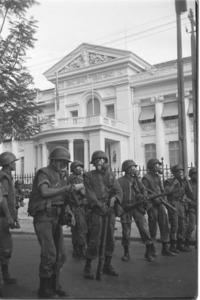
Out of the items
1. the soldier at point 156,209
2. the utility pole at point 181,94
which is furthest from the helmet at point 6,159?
the soldier at point 156,209

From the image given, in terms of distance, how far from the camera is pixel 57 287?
12.7 feet

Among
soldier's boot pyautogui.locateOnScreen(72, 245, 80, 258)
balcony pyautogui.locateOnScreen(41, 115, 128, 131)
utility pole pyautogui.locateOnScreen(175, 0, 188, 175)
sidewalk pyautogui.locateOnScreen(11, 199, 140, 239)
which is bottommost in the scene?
sidewalk pyautogui.locateOnScreen(11, 199, 140, 239)

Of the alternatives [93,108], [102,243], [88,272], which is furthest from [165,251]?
[93,108]

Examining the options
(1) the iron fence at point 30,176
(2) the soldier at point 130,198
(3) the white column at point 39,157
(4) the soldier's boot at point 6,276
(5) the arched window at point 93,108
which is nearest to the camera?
(4) the soldier's boot at point 6,276

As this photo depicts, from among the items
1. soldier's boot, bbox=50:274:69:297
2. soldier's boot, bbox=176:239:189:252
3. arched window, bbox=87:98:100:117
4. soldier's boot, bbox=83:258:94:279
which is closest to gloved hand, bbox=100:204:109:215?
soldier's boot, bbox=83:258:94:279

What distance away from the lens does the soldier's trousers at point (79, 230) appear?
6020 millimetres

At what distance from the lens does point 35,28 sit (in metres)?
5.07

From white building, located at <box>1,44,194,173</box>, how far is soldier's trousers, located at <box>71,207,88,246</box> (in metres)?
1.20

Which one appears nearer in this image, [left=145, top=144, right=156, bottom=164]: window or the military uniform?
the military uniform

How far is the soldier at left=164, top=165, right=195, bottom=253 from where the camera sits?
607 centimetres

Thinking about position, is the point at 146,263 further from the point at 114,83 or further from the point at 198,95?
the point at 114,83

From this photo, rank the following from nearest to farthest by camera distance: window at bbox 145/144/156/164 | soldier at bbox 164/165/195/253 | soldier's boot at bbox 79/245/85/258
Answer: soldier's boot at bbox 79/245/85/258, soldier at bbox 164/165/195/253, window at bbox 145/144/156/164

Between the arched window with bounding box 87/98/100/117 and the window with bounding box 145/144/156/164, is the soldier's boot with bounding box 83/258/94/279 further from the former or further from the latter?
the arched window with bounding box 87/98/100/117

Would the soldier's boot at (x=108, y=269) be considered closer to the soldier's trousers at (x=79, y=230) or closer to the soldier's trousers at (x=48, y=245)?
the soldier's trousers at (x=48, y=245)
